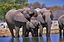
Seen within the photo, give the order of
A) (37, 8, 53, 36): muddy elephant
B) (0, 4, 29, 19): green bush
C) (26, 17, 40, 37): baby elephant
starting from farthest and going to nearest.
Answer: (0, 4, 29, 19): green bush
(37, 8, 53, 36): muddy elephant
(26, 17, 40, 37): baby elephant

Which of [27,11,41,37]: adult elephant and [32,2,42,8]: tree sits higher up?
[32,2,42,8]: tree

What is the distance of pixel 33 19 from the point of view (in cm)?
927

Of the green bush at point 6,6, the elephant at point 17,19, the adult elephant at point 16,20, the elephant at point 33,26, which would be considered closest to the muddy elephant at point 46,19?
the elephant at point 33,26

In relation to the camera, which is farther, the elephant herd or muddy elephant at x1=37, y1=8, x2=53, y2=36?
muddy elephant at x1=37, y1=8, x2=53, y2=36

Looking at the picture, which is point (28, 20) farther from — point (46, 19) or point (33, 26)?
point (46, 19)

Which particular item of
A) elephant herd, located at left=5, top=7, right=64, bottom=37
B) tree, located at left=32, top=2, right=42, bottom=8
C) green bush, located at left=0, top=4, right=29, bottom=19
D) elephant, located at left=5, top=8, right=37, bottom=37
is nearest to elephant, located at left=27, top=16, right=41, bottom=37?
elephant herd, located at left=5, top=7, right=64, bottom=37

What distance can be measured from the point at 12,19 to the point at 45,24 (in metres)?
1.25

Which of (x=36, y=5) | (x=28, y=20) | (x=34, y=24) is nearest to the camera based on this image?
(x=28, y=20)

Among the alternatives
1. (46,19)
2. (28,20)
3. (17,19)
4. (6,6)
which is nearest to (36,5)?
(6,6)

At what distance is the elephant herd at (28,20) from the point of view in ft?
28.9

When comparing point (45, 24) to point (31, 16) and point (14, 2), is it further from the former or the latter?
point (14, 2)

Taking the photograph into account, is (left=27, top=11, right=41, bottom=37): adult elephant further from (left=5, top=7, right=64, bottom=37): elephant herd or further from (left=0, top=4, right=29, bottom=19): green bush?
(left=0, top=4, right=29, bottom=19): green bush

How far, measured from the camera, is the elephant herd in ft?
28.9

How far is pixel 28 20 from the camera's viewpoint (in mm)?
9031
